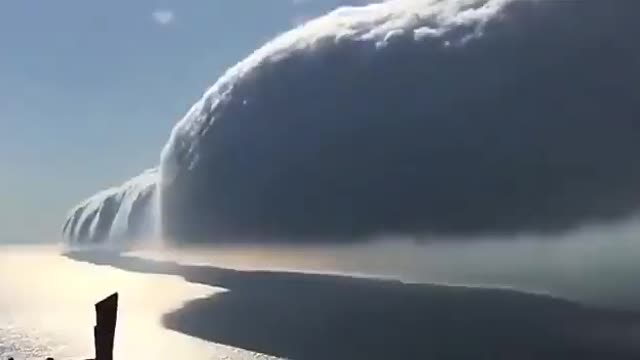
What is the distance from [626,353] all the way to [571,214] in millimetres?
15482

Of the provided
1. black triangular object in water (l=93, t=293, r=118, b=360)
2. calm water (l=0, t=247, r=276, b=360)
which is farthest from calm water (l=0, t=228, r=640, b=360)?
black triangular object in water (l=93, t=293, r=118, b=360)

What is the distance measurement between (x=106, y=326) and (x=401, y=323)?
41.9 m

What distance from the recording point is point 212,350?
39.3 meters

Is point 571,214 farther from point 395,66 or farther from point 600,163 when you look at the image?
point 395,66

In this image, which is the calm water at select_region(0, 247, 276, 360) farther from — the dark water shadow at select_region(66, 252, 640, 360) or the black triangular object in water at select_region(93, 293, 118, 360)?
the black triangular object in water at select_region(93, 293, 118, 360)

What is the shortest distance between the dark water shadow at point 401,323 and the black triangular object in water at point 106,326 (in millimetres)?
30342

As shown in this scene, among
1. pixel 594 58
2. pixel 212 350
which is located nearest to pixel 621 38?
pixel 594 58

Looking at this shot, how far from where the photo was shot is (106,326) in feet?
21.4

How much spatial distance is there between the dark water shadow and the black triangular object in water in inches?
1195

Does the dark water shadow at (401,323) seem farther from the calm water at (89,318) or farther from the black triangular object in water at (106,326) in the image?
the black triangular object in water at (106,326)

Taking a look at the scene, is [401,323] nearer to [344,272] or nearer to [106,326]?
[344,272]

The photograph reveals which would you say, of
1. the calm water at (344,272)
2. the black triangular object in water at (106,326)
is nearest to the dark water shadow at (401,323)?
the calm water at (344,272)

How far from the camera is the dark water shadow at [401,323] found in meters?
38.6

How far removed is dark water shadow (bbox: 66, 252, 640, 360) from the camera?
38.6 m
